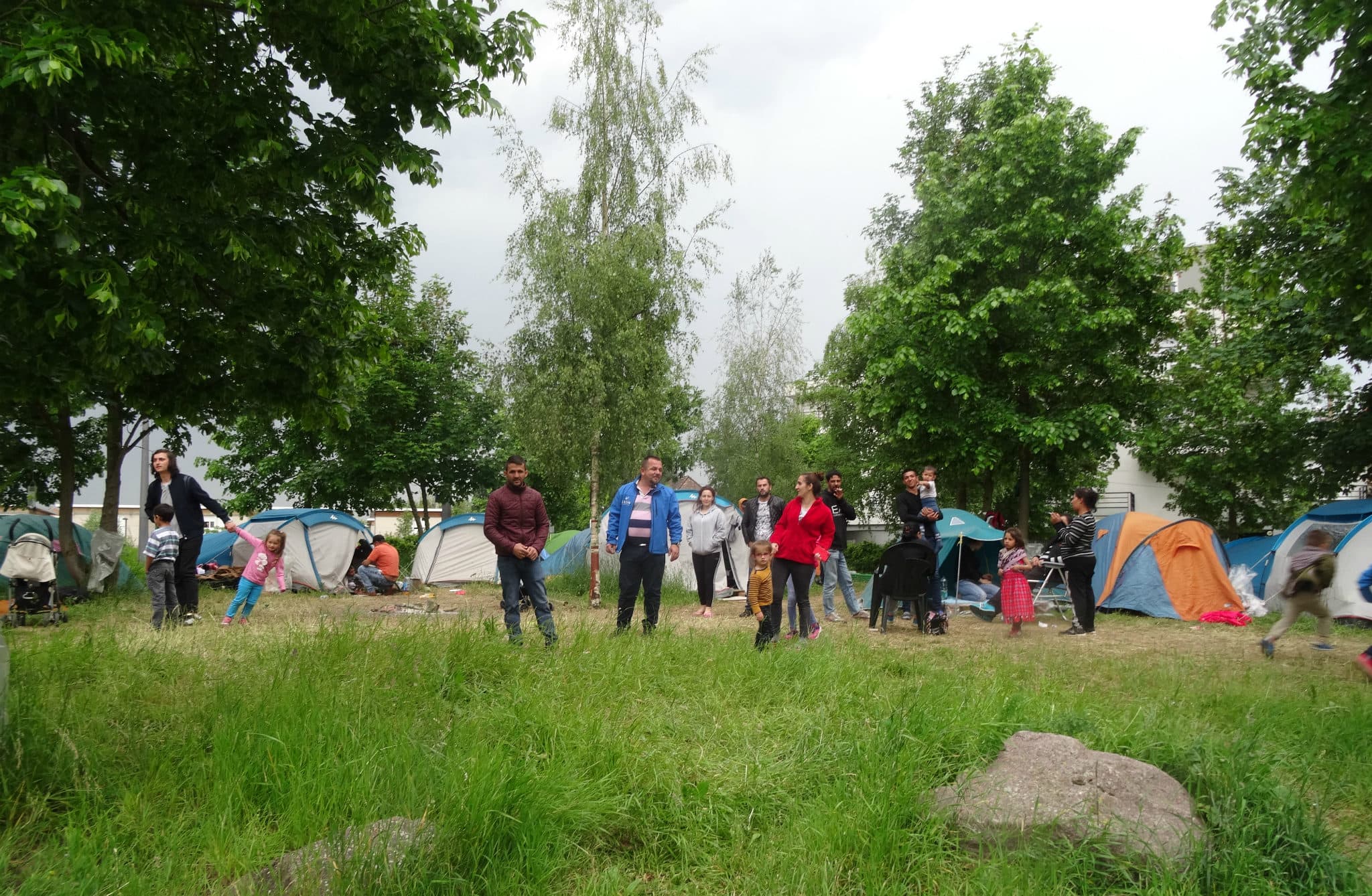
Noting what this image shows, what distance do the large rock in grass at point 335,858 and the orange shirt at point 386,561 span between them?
14.1 m

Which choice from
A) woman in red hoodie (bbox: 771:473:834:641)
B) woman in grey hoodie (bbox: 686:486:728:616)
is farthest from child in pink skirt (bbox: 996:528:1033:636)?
woman in grey hoodie (bbox: 686:486:728:616)

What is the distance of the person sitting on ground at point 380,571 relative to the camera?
673 inches

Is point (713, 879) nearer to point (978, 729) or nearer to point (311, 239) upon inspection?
point (978, 729)

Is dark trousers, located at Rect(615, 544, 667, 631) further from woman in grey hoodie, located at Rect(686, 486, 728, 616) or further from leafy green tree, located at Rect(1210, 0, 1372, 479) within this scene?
leafy green tree, located at Rect(1210, 0, 1372, 479)

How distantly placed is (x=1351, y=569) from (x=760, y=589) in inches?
395

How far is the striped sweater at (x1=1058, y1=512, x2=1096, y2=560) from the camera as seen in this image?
10.4m

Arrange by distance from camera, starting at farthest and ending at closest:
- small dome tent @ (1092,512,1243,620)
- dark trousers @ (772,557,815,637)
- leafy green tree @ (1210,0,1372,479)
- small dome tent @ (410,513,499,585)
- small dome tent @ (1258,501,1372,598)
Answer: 1. small dome tent @ (410,513,499,585)
2. small dome tent @ (1258,501,1372,598)
3. small dome tent @ (1092,512,1243,620)
4. dark trousers @ (772,557,815,637)
5. leafy green tree @ (1210,0,1372,479)

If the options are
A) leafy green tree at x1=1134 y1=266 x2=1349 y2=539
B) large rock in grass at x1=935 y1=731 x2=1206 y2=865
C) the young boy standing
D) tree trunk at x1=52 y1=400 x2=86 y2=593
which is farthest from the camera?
leafy green tree at x1=1134 y1=266 x2=1349 y2=539

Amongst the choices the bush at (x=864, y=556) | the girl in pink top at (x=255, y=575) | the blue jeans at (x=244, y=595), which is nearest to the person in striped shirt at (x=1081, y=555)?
the girl in pink top at (x=255, y=575)

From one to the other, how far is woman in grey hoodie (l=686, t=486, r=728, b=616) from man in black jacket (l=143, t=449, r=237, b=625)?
5927 mm

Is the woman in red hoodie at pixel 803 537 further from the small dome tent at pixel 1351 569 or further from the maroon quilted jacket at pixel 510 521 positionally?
the small dome tent at pixel 1351 569

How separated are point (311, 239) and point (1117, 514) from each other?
1328 cm

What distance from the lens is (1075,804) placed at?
3.88 meters

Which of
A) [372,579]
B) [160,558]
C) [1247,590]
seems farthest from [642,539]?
[1247,590]
